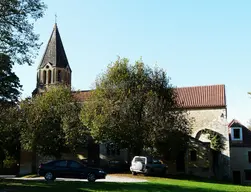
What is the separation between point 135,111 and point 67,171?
1060cm

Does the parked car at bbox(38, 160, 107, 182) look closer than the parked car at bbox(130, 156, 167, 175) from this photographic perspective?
Yes

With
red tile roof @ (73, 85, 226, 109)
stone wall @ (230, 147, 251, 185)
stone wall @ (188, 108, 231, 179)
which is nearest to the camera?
stone wall @ (188, 108, 231, 179)

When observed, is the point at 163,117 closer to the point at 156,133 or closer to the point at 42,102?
the point at 156,133

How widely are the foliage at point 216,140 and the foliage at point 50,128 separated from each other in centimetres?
1575

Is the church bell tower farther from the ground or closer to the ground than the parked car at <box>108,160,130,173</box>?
farther from the ground

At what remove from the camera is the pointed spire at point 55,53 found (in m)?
53.3

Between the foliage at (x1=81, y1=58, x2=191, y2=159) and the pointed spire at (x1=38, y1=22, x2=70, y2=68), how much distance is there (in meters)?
20.3

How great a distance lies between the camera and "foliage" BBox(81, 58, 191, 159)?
30703 millimetres

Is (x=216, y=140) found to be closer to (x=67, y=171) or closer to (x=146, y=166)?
(x=146, y=166)

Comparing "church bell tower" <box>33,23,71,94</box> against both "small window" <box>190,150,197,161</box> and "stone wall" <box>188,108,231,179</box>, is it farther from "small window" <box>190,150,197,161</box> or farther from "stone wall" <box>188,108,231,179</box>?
"small window" <box>190,150,197,161</box>

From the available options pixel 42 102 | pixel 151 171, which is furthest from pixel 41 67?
pixel 151 171

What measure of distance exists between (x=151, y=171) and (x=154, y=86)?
29.5 feet

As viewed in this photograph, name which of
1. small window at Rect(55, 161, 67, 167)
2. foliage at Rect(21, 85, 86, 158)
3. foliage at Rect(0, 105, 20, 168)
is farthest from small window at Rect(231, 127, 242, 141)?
small window at Rect(55, 161, 67, 167)

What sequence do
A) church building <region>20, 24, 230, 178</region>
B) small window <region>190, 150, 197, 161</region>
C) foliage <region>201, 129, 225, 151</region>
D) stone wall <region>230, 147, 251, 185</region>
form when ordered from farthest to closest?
stone wall <region>230, 147, 251, 185</region>
foliage <region>201, 129, 225, 151</region>
small window <region>190, 150, 197, 161</region>
church building <region>20, 24, 230, 178</region>
